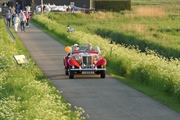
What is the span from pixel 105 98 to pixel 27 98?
10.8 ft

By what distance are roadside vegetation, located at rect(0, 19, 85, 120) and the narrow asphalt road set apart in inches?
20.0

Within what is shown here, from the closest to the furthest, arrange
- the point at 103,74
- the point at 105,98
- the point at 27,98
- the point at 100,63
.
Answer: the point at 27,98, the point at 105,98, the point at 103,74, the point at 100,63

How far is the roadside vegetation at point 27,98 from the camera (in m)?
10.8

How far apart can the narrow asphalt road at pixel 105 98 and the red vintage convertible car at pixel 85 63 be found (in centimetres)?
25

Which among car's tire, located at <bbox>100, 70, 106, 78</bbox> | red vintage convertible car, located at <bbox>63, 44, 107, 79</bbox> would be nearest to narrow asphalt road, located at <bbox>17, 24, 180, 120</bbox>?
car's tire, located at <bbox>100, 70, 106, 78</bbox>

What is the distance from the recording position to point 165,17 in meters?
68.8

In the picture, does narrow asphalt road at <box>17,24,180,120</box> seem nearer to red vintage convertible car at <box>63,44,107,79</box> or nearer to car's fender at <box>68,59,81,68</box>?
red vintage convertible car at <box>63,44,107,79</box>

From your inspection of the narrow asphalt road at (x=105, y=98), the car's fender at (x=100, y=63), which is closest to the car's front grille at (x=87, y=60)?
the car's fender at (x=100, y=63)

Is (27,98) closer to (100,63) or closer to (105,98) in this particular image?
(105,98)

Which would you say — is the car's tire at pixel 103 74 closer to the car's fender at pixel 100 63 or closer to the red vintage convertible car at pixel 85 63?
the red vintage convertible car at pixel 85 63

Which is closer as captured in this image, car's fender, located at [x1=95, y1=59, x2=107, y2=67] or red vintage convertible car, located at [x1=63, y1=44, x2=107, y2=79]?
red vintage convertible car, located at [x1=63, y1=44, x2=107, y2=79]

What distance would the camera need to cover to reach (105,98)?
16.3 meters

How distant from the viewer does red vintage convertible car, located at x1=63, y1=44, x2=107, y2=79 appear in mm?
20516

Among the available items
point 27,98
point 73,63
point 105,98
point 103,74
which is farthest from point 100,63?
point 27,98
